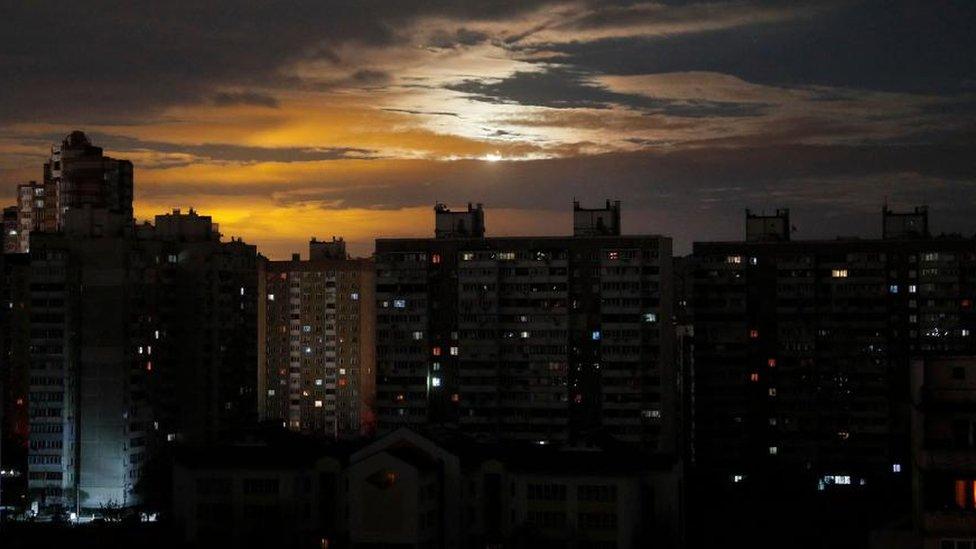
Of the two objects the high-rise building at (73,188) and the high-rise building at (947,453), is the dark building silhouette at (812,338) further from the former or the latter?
the high-rise building at (73,188)

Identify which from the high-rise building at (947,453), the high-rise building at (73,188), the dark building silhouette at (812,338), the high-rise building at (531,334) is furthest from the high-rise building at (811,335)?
the high-rise building at (73,188)

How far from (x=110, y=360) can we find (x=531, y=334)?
17.5m

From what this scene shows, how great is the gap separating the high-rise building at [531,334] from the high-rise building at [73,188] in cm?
5384

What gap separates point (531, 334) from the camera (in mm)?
63656

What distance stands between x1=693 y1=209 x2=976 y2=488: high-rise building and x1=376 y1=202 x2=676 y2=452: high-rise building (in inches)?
221

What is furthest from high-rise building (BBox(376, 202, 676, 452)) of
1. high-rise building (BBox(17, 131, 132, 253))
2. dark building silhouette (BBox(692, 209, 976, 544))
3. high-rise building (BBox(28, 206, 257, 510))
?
high-rise building (BBox(17, 131, 132, 253))

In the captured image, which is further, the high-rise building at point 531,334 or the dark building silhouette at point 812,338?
the dark building silhouette at point 812,338

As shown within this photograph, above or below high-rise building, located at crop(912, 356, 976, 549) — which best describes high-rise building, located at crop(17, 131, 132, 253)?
above

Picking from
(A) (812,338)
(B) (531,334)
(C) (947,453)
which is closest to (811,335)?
(A) (812,338)

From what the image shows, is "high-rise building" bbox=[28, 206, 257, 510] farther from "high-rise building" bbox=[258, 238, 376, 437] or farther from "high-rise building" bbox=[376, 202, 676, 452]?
"high-rise building" bbox=[258, 238, 376, 437]

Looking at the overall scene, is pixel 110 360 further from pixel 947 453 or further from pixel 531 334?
pixel 947 453

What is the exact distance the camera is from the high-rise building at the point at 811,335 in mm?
66688

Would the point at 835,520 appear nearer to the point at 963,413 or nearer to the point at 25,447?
the point at 963,413

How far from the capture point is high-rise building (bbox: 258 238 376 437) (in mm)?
98188
